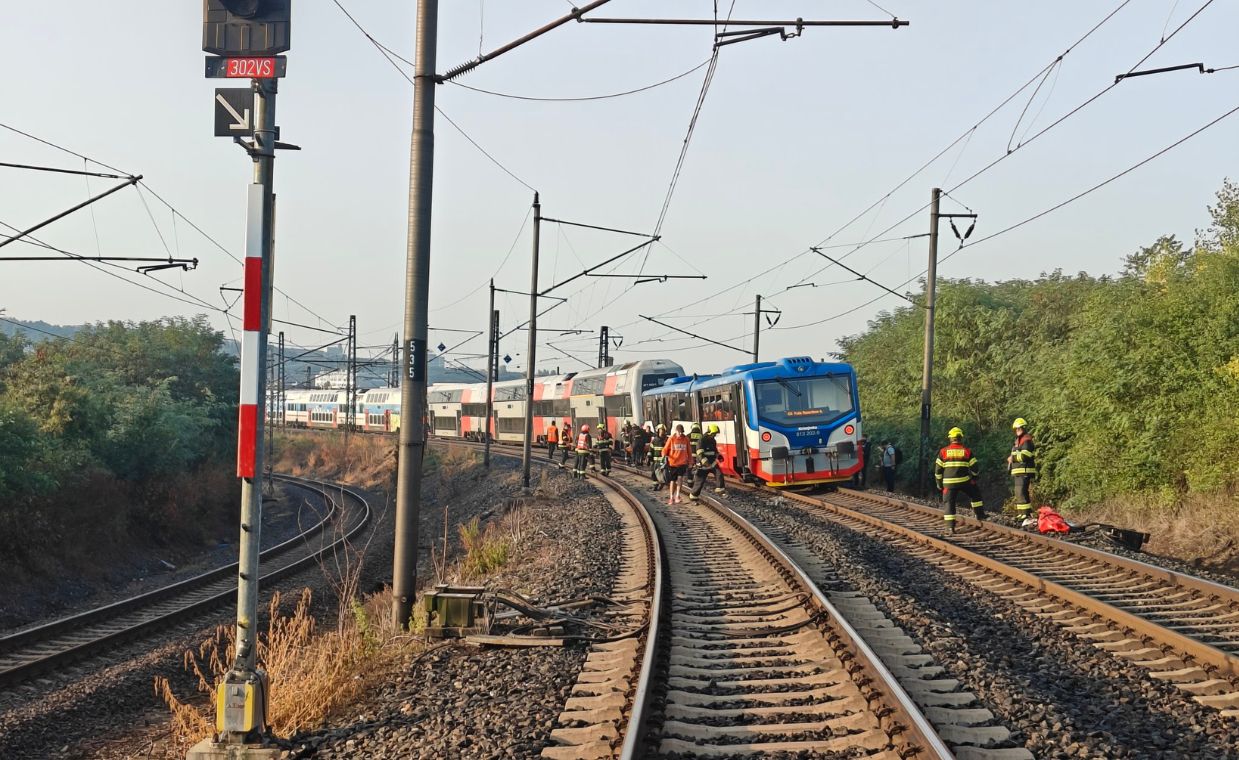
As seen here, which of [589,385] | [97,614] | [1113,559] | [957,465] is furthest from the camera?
[589,385]

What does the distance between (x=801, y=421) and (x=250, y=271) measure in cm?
1836

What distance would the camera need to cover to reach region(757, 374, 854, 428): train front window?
23.4m

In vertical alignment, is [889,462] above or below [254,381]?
below

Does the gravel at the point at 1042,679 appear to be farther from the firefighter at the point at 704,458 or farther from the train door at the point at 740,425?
the train door at the point at 740,425

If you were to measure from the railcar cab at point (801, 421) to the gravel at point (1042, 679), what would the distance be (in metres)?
11.1

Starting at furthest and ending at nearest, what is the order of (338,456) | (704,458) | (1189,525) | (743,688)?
(338,456), (704,458), (1189,525), (743,688)

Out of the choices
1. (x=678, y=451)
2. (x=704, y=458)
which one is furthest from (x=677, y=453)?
(x=704, y=458)

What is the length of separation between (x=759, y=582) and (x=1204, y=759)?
6109 mm

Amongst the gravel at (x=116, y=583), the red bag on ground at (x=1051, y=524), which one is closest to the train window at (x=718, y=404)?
the red bag on ground at (x=1051, y=524)

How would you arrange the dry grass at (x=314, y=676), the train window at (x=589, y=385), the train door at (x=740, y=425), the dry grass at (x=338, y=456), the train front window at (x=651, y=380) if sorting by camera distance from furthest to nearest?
the dry grass at (x=338, y=456), the train window at (x=589, y=385), the train front window at (x=651, y=380), the train door at (x=740, y=425), the dry grass at (x=314, y=676)

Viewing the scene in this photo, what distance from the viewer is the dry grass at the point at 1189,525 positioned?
16844 mm

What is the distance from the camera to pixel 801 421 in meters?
23.4

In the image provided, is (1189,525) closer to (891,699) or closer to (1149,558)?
(1149,558)

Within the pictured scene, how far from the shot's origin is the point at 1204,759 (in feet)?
18.2
